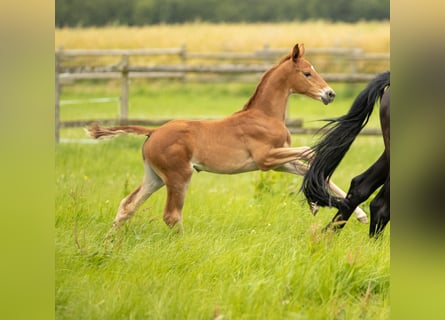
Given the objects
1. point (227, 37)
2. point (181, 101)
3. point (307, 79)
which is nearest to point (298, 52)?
point (307, 79)

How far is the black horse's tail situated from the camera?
190 inches

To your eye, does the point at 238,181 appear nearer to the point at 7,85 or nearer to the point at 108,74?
the point at 108,74

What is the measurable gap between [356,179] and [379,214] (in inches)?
11.5

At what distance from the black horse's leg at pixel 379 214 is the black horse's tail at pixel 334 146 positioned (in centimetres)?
25

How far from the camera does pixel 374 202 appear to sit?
4953mm

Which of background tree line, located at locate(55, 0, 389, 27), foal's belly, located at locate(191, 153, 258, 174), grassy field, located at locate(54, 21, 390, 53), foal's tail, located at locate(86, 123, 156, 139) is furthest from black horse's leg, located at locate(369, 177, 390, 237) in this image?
background tree line, located at locate(55, 0, 389, 27)

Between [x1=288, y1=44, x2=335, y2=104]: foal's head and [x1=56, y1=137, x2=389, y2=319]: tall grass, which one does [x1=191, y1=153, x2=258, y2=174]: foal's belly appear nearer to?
[x1=56, y1=137, x2=389, y2=319]: tall grass

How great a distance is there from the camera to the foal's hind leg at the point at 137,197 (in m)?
4.99

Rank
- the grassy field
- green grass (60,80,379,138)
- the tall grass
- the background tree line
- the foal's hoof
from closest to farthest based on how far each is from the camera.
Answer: the tall grass
the foal's hoof
green grass (60,80,379,138)
the grassy field
the background tree line

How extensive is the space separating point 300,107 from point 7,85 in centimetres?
1829

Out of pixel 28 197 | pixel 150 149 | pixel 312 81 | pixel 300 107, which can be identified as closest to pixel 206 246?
pixel 150 149

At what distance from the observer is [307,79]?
520 cm

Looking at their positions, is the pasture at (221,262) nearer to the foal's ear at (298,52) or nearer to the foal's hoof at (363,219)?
the foal's hoof at (363,219)

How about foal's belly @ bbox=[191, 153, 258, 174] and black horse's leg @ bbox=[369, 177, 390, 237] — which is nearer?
black horse's leg @ bbox=[369, 177, 390, 237]
